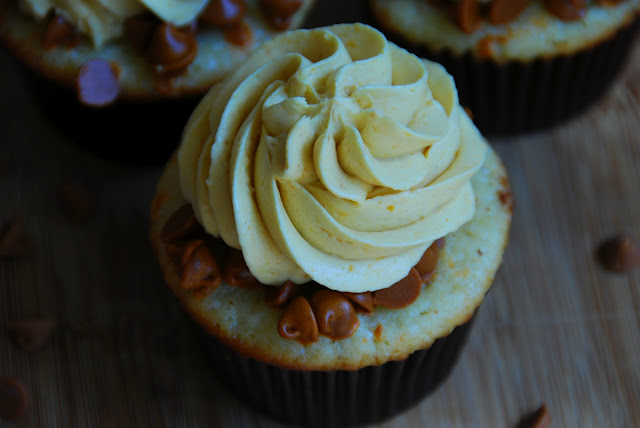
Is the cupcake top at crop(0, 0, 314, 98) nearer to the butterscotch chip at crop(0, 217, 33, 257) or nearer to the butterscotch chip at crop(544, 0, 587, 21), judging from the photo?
the butterscotch chip at crop(0, 217, 33, 257)

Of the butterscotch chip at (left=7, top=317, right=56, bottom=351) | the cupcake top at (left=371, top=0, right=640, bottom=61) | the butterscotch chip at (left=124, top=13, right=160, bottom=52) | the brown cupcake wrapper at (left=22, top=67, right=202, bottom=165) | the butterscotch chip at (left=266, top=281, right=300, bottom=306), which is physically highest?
the butterscotch chip at (left=124, top=13, right=160, bottom=52)

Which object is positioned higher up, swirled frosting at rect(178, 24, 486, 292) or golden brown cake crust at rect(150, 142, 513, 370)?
swirled frosting at rect(178, 24, 486, 292)

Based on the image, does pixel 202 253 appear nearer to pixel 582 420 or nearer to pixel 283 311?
pixel 283 311

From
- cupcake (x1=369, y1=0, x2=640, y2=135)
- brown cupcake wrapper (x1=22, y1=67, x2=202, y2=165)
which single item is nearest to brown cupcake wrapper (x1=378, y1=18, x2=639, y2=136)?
cupcake (x1=369, y1=0, x2=640, y2=135)

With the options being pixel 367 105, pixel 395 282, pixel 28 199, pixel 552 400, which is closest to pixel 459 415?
pixel 552 400

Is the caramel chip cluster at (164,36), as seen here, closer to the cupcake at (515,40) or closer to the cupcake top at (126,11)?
the cupcake top at (126,11)

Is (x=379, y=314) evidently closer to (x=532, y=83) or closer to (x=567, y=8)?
(x=532, y=83)

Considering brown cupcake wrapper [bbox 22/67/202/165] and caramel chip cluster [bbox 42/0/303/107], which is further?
brown cupcake wrapper [bbox 22/67/202/165]
